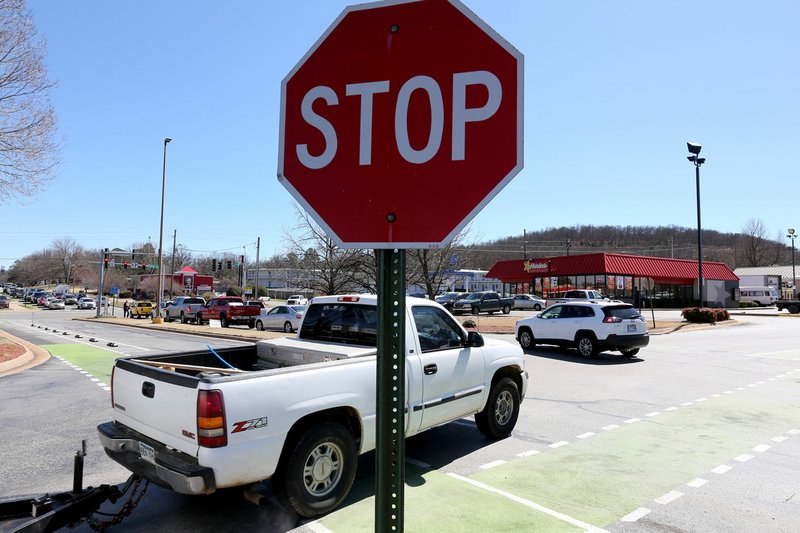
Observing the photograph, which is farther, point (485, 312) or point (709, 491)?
point (485, 312)

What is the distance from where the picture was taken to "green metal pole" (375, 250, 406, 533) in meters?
1.70

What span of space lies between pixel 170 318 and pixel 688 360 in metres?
36.0

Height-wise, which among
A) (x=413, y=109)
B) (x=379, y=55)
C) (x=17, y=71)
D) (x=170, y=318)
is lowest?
(x=170, y=318)

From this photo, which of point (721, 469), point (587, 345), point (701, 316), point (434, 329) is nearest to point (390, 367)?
point (434, 329)

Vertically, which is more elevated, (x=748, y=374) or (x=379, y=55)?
(x=379, y=55)

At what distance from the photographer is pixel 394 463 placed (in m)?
1.70

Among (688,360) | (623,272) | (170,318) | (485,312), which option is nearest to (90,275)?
(170,318)

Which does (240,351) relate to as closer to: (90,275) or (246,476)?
(246,476)

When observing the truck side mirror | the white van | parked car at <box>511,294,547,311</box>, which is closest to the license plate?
the truck side mirror

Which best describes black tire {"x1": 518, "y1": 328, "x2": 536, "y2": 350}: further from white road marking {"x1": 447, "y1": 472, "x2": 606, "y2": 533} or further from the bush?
the bush

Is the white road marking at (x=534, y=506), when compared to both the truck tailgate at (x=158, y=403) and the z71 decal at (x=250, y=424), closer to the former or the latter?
the z71 decal at (x=250, y=424)

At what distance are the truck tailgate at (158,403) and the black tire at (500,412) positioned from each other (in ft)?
12.3

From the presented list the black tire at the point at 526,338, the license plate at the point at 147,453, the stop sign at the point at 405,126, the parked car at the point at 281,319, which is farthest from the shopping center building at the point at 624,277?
the stop sign at the point at 405,126

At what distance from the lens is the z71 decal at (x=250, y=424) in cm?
368
